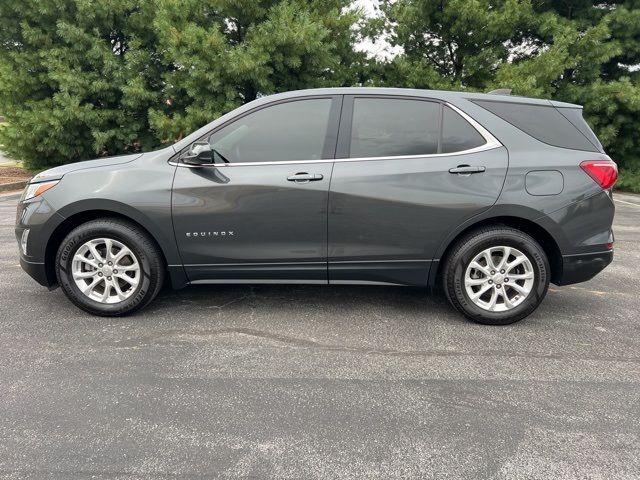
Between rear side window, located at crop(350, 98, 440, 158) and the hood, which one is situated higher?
rear side window, located at crop(350, 98, 440, 158)

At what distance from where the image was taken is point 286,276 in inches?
144

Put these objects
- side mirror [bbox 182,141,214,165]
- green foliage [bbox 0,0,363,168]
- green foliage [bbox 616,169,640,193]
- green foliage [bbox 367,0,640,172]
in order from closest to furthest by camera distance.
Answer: side mirror [bbox 182,141,214,165] < green foliage [bbox 0,0,363,168] < green foliage [bbox 367,0,640,172] < green foliage [bbox 616,169,640,193]

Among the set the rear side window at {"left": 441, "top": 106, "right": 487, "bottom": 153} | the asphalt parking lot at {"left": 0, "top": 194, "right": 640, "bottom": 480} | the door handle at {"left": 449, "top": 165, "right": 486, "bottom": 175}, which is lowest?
the asphalt parking lot at {"left": 0, "top": 194, "right": 640, "bottom": 480}

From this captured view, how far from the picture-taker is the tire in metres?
3.52

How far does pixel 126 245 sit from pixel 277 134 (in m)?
1.44

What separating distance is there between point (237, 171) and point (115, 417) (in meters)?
1.84

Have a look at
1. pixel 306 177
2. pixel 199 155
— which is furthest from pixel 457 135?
pixel 199 155

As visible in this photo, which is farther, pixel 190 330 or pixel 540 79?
pixel 540 79

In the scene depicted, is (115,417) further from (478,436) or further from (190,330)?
(478,436)

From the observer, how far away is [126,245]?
11.8 feet

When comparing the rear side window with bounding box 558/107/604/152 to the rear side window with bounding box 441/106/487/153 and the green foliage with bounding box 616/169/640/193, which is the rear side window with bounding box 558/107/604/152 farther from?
the green foliage with bounding box 616/169/640/193

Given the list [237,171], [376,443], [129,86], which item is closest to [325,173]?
[237,171]

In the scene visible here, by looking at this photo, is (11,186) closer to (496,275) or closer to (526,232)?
(496,275)

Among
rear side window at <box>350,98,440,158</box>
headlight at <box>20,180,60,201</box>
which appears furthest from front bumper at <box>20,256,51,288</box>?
rear side window at <box>350,98,440,158</box>
